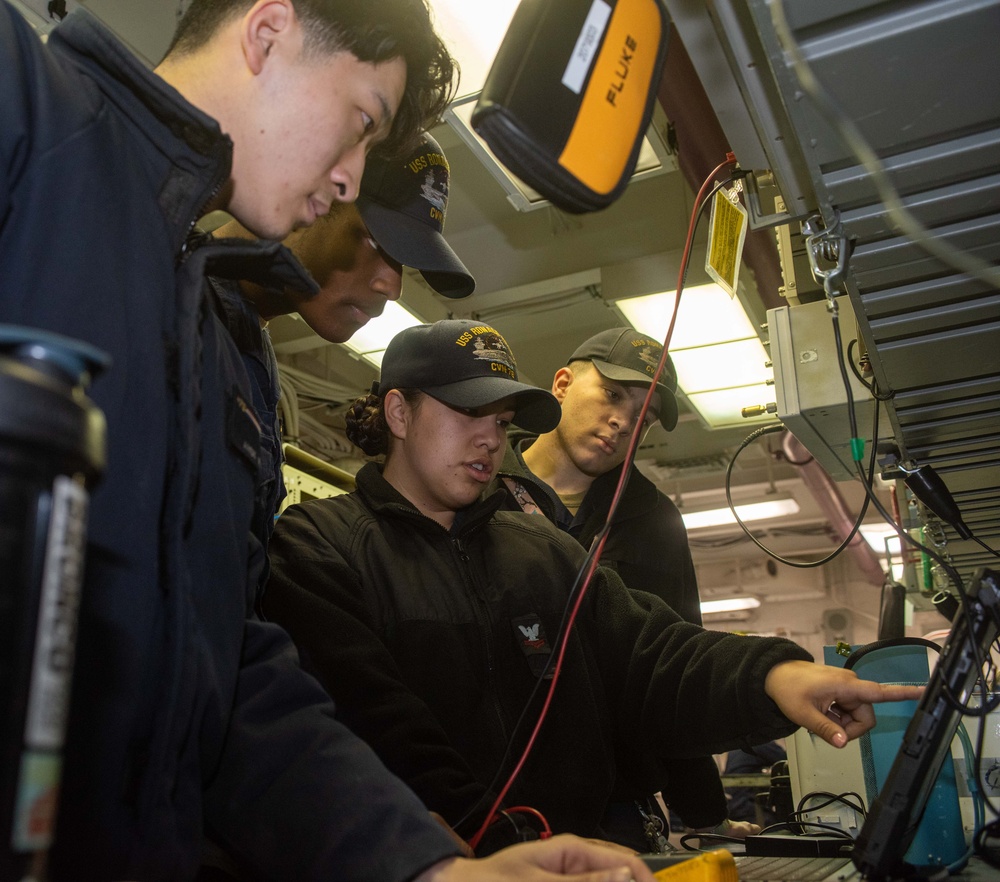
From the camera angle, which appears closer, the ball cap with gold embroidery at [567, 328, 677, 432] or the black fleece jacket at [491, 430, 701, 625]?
the black fleece jacket at [491, 430, 701, 625]

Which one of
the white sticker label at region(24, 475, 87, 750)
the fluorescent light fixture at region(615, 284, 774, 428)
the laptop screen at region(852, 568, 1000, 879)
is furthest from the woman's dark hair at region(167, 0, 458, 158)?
the fluorescent light fixture at region(615, 284, 774, 428)

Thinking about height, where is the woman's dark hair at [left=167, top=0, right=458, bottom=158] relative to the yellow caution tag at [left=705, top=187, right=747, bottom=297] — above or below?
above

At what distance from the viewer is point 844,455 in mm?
1774

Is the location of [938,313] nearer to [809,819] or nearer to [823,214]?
[823,214]

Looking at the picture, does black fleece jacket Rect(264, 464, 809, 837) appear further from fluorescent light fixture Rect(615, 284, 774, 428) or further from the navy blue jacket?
fluorescent light fixture Rect(615, 284, 774, 428)

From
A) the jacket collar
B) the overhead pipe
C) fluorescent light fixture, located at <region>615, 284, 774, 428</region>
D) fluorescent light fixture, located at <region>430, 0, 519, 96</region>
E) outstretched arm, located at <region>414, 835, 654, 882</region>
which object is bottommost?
outstretched arm, located at <region>414, 835, 654, 882</region>

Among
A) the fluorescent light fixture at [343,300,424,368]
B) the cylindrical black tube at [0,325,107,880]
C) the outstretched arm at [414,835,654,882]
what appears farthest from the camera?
the fluorescent light fixture at [343,300,424,368]

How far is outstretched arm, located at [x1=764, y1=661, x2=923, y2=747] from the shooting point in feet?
3.30

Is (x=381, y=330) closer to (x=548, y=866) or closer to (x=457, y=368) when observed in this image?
(x=457, y=368)

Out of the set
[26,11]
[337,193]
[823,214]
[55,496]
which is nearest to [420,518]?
[337,193]

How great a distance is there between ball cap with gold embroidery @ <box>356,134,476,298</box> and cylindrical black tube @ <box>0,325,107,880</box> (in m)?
1.14

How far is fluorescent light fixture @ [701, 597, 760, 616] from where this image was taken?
9.11m

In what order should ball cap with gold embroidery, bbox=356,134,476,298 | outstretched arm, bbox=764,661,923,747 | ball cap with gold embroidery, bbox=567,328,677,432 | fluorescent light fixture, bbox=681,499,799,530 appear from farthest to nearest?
fluorescent light fixture, bbox=681,499,799,530, ball cap with gold embroidery, bbox=567,328,677,432, ball cap with gold embroidery, bbox=356,134,476,298, outstretched arm, bbox=764,661,923,747

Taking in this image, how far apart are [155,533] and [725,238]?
0.91 m
